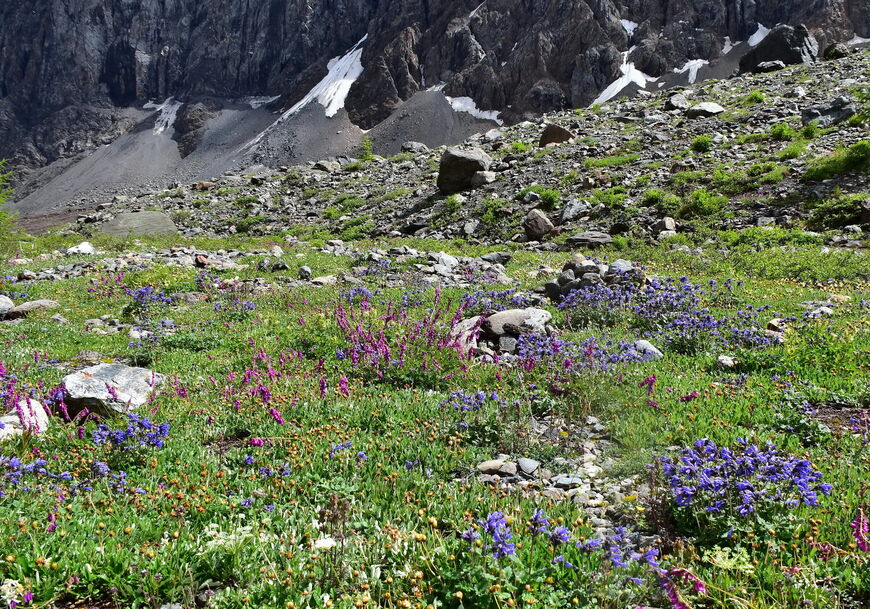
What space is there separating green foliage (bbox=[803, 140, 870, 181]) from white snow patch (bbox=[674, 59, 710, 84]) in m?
103

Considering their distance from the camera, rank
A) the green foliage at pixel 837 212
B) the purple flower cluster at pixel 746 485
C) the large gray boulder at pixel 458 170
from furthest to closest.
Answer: the large gray boulder at pixel 458 170
the green foliage at pixel 837 212
the purple flower cluster at pixel 746 485

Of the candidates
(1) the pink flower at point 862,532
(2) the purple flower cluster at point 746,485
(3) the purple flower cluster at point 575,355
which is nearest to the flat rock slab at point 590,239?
(3) the purple flower cluster at point 575,355

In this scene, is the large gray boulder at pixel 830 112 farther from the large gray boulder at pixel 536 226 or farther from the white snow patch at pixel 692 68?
the white snow patch at pixel 692 68

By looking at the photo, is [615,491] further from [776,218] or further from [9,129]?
[9,129]

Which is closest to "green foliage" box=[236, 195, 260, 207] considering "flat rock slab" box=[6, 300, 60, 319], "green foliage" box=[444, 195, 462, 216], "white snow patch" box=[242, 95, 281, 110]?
"green foliage" box=[444, 195, 462, 216]

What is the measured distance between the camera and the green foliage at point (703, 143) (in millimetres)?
22938

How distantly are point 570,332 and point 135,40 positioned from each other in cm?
20765

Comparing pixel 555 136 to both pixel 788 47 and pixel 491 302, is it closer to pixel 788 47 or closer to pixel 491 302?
pixel 491 302

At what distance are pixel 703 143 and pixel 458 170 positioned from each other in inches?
452

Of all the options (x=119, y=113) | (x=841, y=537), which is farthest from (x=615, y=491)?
(x=119, y=113)

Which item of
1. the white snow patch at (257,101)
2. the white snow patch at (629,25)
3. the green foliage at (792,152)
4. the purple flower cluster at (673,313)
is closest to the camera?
the purple flower cluster at (673,313)

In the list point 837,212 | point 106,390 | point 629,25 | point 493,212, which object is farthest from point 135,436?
point 629,25

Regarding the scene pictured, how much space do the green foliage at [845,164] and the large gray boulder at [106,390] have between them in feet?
68.7

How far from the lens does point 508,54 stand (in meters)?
133
